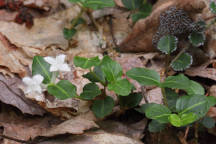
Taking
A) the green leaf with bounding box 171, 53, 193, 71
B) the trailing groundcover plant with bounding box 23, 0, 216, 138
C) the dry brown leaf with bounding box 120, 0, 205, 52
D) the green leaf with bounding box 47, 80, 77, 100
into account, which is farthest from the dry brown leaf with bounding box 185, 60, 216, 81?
the green leaf with bounding box 47, 80, 77, 100

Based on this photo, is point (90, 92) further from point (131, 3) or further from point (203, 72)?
point (131, 3)

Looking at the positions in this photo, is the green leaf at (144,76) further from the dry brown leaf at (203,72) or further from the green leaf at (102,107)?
the dry brown leaf at (203,72)

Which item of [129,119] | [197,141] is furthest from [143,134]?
[197,141]

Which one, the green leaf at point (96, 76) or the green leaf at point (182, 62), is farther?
the green leaf at point (182, 62)

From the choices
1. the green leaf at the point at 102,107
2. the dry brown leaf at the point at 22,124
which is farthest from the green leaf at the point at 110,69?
the dry brown leaf at the point at 22,124

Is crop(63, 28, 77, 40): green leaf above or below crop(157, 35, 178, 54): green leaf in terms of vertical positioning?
above

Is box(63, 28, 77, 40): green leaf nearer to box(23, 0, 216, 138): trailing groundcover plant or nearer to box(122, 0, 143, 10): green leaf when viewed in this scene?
box(122, 0, 143, 10): green leaf

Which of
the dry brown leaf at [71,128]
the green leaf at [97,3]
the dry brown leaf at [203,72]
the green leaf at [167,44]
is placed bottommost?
the dry brown leaf at [71,128]

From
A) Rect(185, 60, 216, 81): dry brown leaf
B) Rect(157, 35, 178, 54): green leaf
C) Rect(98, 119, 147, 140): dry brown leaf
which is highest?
Rect(157, 35, 178, 54): green leaf
